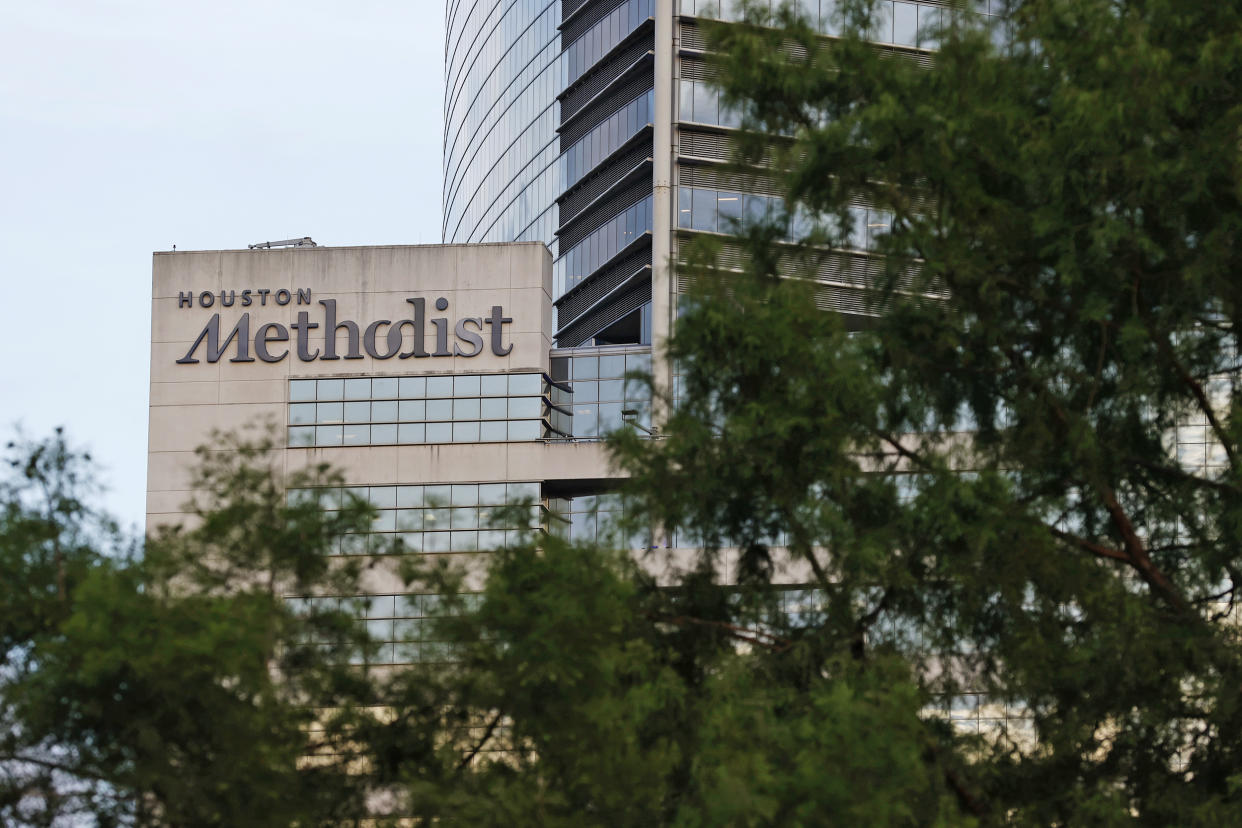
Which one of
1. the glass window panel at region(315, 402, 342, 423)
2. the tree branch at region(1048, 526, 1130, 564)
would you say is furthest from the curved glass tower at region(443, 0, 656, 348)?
the tree branch at region(1048, 526, 1130, 564)

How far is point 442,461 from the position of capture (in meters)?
71.1

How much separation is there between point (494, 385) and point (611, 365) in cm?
507

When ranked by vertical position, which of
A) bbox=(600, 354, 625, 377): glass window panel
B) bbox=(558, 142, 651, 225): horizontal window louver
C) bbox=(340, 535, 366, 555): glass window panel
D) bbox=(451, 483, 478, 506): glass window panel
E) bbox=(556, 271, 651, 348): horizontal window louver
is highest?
bbox=(558, 142, 651, 225): horizontal window louver

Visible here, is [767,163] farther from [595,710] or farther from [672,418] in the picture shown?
[595,710]

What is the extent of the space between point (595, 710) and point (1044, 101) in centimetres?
966

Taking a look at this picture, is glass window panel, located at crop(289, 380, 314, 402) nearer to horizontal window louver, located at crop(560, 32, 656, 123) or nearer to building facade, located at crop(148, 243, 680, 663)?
building facade, located at crop(148, 243, 680, 663)

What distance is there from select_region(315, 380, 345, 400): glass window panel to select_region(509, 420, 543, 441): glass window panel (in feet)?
23.1

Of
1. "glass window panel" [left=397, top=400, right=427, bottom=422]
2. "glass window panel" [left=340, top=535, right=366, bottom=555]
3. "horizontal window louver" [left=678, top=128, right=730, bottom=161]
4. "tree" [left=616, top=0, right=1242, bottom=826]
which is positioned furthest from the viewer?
"horizontal window louver" [left=678, top=128, right=730, bottom=161]

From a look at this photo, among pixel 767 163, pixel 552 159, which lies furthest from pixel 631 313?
pixel 767 163

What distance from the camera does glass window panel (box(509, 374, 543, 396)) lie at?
72125 mm

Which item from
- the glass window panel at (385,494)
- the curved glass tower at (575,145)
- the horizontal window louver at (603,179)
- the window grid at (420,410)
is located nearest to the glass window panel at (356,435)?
the window grid at (420,410)

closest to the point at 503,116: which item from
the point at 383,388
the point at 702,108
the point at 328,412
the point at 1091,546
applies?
the point at 702,108

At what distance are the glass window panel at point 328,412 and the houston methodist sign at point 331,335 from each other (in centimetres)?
193

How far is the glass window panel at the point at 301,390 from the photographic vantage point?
72.8 metres
